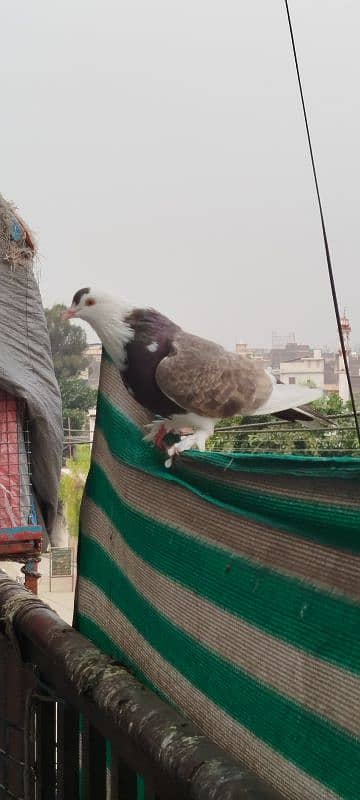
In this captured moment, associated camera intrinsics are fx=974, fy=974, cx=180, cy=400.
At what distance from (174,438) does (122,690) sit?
17cm

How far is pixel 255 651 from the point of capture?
1.45 feet

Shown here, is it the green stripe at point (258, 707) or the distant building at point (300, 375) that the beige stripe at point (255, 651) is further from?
the distant building at point (300, 375)

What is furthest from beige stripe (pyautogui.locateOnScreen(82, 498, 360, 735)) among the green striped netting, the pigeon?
the pigeon

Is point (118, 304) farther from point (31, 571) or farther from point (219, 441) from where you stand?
point (31, 571)

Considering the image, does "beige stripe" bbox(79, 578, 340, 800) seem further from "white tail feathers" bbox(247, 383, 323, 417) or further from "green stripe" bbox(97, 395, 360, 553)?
"white tail feathers" bbox(247, 383, 323, 417)

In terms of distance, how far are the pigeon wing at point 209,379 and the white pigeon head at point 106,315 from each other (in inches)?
1.5

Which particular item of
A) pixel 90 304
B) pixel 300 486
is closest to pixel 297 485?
pixel 300 486

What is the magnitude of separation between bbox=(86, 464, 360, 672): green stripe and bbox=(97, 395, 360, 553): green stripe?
0.02 metres

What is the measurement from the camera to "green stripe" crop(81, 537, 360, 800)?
0.37 m

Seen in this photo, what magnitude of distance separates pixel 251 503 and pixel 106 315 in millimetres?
448

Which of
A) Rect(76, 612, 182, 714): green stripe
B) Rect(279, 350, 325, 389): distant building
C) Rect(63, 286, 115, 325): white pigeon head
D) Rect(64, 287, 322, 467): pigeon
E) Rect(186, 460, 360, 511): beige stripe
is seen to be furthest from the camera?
Rect(279, 350, 325, 389): distant building

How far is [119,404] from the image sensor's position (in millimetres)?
709

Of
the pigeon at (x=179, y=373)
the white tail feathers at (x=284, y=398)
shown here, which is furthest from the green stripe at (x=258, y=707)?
the white tail feathers at (x=284, y=398)

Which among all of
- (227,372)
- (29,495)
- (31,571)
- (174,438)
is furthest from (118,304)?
(29,495)
